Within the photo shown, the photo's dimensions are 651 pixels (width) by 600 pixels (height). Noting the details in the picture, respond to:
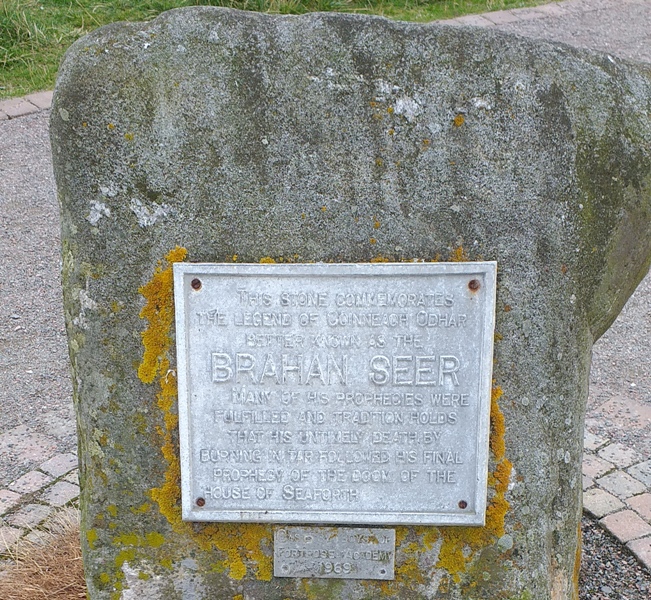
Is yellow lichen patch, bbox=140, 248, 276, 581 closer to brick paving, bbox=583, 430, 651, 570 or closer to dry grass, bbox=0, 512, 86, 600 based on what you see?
dry grass, bbox=0, 512, 86, 600

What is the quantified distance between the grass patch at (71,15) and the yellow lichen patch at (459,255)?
525 cm

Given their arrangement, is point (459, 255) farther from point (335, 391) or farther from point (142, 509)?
point (142, 509)

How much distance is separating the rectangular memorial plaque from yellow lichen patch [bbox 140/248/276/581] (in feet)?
0.15

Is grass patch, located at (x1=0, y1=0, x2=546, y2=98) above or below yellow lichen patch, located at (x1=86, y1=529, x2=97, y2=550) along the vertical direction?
above

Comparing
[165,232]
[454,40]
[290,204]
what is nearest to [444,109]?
[454,40]

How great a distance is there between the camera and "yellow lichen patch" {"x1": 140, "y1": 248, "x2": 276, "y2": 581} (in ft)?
7.58

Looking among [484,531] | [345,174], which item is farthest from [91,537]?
[345,174]

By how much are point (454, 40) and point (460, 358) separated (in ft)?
2.69

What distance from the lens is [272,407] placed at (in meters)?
2.38

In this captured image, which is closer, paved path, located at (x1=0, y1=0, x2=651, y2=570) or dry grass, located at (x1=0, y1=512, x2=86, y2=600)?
dry grass, located at (x1=0, y1=512, x2=86, y2=600)

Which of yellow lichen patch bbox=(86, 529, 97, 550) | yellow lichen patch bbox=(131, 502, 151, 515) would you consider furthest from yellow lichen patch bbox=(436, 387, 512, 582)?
yellow lichen patch bbox=(86, 529, 97, 550)

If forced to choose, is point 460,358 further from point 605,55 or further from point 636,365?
point 636,365

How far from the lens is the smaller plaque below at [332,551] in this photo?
97.2 inches

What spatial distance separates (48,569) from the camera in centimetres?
302
